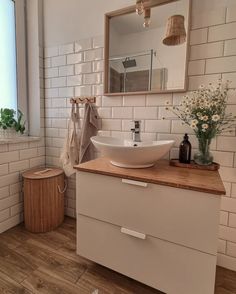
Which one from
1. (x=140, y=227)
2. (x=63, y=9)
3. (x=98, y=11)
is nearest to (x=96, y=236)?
(x=140, y=227)

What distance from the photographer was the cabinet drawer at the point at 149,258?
36.0 inches

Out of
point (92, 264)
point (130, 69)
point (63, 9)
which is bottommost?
point (92, 264)

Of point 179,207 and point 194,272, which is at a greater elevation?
point 179,207

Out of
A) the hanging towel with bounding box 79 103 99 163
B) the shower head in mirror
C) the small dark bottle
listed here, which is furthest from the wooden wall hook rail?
the small dark bottle

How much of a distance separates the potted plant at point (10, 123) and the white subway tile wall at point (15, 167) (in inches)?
5.8

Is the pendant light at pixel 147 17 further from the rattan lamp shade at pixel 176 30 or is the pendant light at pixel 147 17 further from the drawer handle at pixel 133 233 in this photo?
the drawer handle at pixel 133 233

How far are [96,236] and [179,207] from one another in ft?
1.80

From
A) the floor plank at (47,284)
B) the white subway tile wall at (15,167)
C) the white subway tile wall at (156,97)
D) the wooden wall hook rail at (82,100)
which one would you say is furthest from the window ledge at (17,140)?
the floor plank at (47,284)

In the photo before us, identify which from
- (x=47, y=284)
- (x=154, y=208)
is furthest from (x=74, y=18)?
(x=47, y=284)

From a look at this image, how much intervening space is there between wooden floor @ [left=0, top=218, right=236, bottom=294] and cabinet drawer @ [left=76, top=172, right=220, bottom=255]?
1.36 ft

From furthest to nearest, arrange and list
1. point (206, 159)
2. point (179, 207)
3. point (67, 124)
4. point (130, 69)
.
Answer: point (67, 124)
point (130, 69)
point (206, 159)
point (179, 207)

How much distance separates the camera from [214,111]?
1094 mm

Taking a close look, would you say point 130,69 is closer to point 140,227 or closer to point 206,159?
point 206,159

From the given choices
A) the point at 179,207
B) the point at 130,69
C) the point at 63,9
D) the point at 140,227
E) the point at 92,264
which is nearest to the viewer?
the point at 179,207
